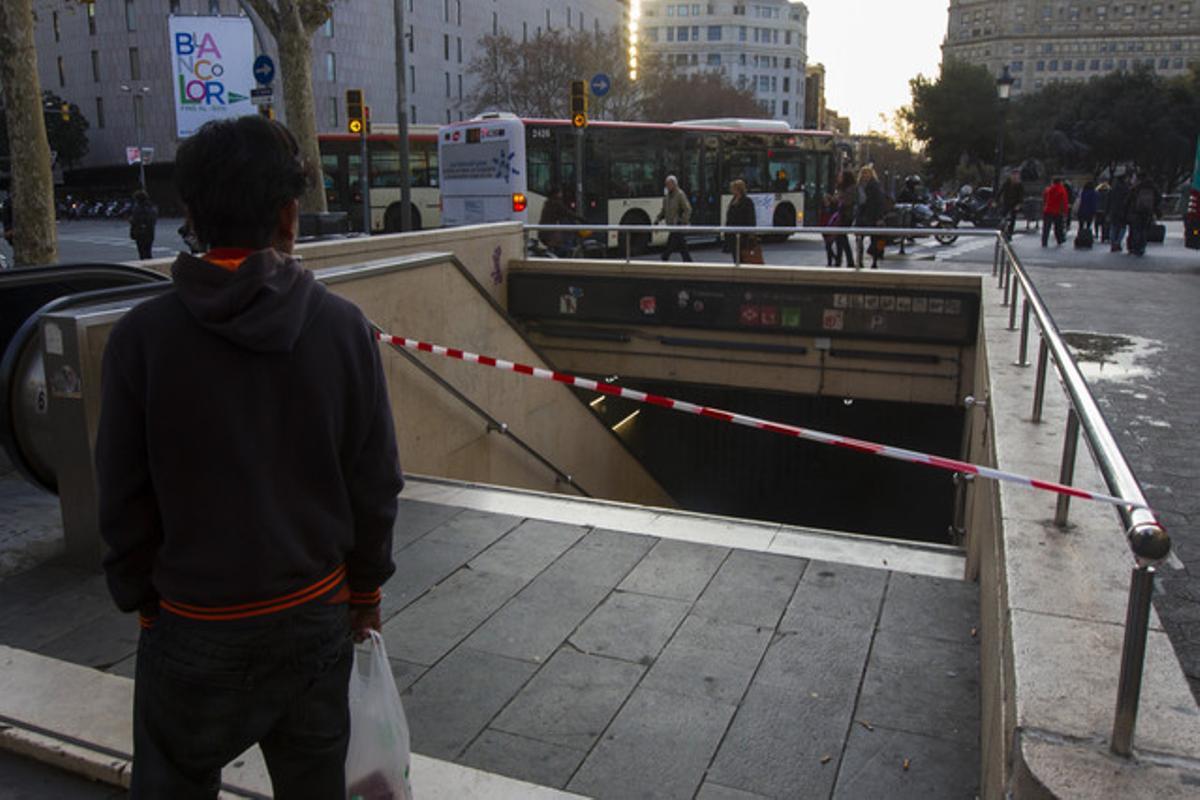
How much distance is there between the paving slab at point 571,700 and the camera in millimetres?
3207

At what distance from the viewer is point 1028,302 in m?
5.27

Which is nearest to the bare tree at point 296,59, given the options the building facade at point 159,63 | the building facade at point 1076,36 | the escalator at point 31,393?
the escalator at point 31,393

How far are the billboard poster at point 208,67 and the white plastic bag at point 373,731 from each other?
18.1 metres

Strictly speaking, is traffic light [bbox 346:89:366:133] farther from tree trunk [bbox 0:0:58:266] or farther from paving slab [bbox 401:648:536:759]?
paving slab [bbox 401:648:536:759]

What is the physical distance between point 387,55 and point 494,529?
60.9 metres

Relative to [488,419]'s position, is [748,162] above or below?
above

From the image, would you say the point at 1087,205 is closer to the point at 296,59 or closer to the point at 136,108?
the point at 296,59

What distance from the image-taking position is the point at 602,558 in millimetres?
4664

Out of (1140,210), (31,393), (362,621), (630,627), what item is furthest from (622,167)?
(362,621)

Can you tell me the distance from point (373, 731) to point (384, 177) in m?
25.2

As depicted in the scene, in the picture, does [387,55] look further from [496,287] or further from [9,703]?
[9,703]

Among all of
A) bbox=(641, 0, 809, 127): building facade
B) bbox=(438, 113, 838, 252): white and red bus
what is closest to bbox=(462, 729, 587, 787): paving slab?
bbox=(438, 113, 838, 252): white and red bus

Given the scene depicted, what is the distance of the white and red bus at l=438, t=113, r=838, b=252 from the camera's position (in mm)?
21062

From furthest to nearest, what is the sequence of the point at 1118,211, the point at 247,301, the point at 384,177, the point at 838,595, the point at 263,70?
the point at 384,177 < the point at 1118,211 < the point at 263,70 < the point at 838,595 < the point at 247,301
